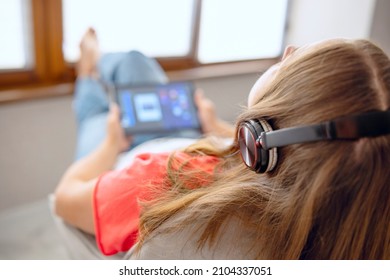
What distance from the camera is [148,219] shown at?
1.74 ft

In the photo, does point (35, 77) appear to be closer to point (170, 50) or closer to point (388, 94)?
point (170, 50)

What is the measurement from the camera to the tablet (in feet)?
3.35

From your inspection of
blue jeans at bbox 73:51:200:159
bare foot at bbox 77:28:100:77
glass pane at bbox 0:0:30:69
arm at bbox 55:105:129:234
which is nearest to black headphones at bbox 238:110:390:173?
arm at bbox 55:105:129:234

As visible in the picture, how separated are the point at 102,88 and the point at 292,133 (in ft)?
2.61

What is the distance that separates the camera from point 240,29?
125cm

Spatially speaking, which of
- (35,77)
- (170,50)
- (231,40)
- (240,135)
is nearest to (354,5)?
(231,40)

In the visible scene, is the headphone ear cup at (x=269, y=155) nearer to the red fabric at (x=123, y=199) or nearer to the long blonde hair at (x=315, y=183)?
the long blonde hair at (x=315, y=183)

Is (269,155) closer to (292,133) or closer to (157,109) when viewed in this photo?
(292,133)

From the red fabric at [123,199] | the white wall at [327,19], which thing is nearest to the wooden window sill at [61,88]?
the white wall at [327,19]

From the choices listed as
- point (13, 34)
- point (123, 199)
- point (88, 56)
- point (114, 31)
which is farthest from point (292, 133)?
point (13, 34)

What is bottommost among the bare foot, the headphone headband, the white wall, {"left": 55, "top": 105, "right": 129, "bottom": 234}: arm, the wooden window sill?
{"left": 55, "top": 105, "right": 129, "bottom": 234}: arm

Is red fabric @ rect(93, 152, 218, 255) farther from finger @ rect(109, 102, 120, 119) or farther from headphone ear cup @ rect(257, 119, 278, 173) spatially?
finger @ rect(109, 102, 120, 119)

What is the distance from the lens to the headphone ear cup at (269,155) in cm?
46

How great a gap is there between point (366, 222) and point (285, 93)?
0.52 feet
